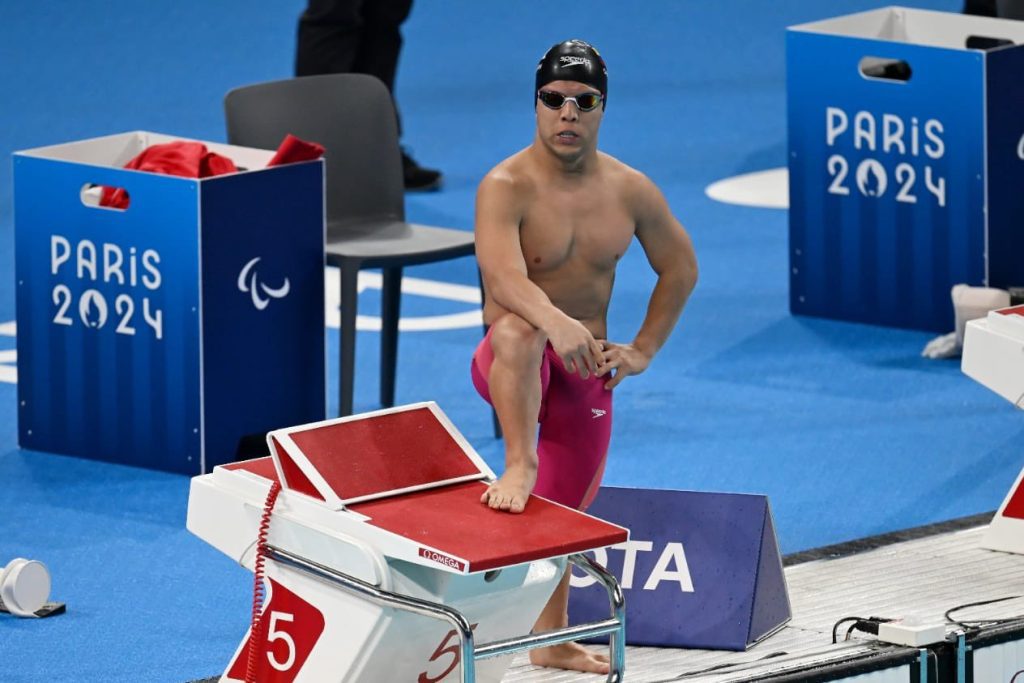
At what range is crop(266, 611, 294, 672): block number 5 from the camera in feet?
12.8

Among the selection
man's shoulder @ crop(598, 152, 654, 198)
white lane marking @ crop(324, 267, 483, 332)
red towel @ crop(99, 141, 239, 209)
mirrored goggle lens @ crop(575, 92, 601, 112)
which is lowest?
white lane marking @ crop(324, 267, 483, 332)

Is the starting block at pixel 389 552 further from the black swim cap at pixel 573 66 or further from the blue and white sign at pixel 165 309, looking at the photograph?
the blue and white sign at pixel 165 309

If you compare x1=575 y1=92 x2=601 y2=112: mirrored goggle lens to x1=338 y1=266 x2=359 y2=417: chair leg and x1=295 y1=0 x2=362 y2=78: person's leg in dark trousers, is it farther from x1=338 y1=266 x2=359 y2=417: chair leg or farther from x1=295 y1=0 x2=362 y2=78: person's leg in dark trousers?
x1=295 y1=0 x2=362 y2=78: person's leg in dark trousers

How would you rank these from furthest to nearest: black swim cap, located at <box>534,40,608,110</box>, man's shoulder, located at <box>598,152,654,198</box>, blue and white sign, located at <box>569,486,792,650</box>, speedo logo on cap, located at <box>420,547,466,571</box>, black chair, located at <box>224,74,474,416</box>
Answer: black chair, located at <box>224,74,474,416</box> → blue and white sign, located at <box>569,486,792,650</box> → man's shoulder, located at <box>598,152,654,198</box> → black swim cap, located at <box>534,40,608,110</box> → speedo logo on cap, located at <box>420,547,466,571</box>

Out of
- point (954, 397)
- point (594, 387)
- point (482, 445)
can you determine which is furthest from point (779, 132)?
point (594, 387)

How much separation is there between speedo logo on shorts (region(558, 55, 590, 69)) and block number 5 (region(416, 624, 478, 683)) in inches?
44.0

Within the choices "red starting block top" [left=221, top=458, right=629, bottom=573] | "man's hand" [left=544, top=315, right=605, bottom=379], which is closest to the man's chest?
"man's hand" [left=544, top=315, right=605, bottom=379]

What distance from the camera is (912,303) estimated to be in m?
7.57

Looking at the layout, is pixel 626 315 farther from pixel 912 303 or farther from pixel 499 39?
pixel 499 39

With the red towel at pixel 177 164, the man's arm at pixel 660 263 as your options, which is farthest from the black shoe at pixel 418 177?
the man's arm at pixel 660 263

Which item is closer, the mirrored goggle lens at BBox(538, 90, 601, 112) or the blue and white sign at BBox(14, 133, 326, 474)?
the mirrored goggle lens at BBox(538, 90, 601, 112)

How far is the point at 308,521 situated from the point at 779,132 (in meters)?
7.05

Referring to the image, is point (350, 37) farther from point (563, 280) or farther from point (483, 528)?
A: point (483, 528)

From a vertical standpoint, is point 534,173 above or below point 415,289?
above
